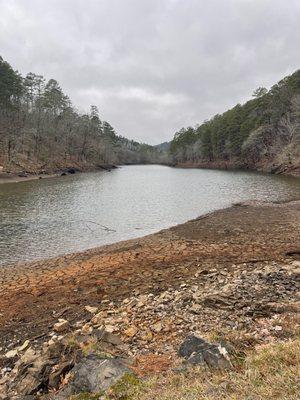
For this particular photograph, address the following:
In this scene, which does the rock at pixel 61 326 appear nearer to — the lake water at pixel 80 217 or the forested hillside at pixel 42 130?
the lake water at pixel 80 217

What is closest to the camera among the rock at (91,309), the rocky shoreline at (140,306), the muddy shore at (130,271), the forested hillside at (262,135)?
the rocky shoreline at (140,306)

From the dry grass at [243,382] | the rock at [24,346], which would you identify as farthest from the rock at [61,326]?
the dry grass at [243,382]

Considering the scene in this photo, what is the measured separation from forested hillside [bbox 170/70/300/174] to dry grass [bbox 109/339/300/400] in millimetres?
65729

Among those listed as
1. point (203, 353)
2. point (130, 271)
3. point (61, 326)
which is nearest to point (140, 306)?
point (61, 326)

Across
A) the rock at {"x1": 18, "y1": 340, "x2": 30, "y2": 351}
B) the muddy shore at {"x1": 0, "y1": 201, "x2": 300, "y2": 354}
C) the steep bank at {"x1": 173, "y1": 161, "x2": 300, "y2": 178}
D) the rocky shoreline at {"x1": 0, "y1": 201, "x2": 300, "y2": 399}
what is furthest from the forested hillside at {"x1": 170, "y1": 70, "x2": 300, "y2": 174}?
the rock at {"x1": 18, "y1": 340, "x2": 30, "y2": 351}

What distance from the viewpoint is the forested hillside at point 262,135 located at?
7675cm

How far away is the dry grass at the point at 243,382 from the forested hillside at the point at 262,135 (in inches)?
2588

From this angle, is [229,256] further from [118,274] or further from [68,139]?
[68,139]

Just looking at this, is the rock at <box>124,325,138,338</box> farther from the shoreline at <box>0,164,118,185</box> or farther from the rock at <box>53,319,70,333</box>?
the shoreline at <box>0,164,118,185</box>

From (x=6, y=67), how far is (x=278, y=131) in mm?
69305

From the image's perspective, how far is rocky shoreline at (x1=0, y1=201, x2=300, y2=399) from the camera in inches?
253

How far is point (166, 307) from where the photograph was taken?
8508mm

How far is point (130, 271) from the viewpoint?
12.2 meters

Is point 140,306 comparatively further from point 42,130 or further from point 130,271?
point 42,130
